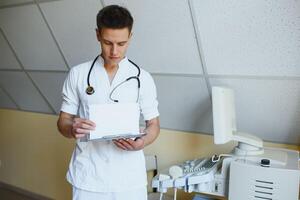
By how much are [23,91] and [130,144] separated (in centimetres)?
211

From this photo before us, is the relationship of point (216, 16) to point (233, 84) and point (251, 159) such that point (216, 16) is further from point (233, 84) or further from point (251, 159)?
point (251, 159)

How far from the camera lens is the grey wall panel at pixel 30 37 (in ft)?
7.88

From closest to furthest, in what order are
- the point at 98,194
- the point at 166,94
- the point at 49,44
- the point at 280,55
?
1. the point at 98,194
2. the point at 280,55
3. the point at 166,94
4. the point at 49,44

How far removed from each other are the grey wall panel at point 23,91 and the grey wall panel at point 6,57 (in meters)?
0.08

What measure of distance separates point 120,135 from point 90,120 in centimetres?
14

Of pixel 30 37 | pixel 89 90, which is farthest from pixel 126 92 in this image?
pixel 30 37

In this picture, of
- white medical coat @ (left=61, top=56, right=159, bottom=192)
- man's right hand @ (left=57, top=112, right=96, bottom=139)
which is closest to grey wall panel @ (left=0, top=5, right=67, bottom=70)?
white medical coat @ (left=61, top=56, right=159, bottom=192)

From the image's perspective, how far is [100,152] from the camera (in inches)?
56.8

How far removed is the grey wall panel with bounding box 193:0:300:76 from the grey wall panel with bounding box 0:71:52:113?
1.85m

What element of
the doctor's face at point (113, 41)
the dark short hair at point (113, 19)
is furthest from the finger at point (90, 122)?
the dark short hair at point (113, 19)

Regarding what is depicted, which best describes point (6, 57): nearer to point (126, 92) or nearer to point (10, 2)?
point (10, 2)

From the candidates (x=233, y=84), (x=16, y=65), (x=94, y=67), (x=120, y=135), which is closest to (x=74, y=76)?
(x=94, y=67)

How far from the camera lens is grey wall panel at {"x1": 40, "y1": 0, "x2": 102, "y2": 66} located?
2086mm

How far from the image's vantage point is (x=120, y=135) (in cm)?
129
